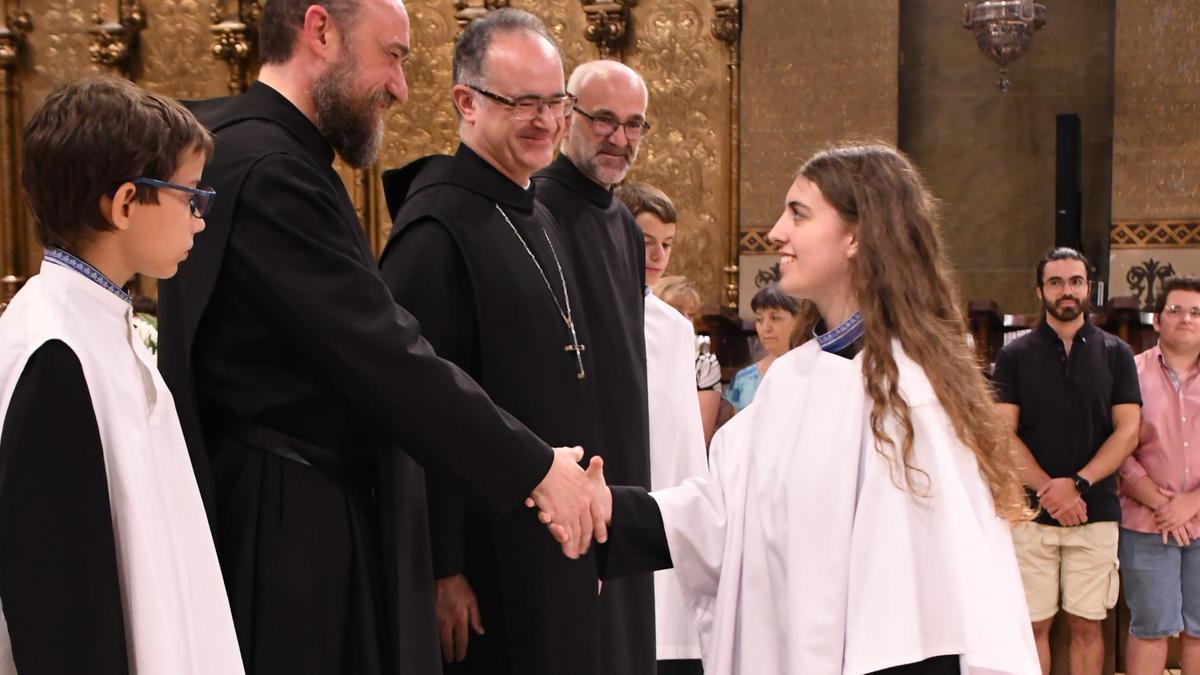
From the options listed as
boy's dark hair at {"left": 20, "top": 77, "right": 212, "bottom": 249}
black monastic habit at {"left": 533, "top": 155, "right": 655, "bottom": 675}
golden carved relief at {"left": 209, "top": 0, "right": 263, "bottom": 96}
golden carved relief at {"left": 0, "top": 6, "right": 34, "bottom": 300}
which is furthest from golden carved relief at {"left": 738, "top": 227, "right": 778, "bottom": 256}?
boy's dark hair at {"left": 20, "top": 77, "right": 212, "bottom": 249}

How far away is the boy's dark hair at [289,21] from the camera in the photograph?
8.49ft

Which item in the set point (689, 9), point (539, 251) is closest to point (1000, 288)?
point (689, 9)

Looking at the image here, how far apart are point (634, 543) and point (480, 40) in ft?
4.04

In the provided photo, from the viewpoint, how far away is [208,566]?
2.05m

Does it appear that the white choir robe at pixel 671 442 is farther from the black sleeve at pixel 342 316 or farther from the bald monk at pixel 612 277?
the black sleeve at pixel 342 316

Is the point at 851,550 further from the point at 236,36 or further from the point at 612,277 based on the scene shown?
the point at 236,36

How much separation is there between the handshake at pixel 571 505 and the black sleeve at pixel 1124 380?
3.47 m

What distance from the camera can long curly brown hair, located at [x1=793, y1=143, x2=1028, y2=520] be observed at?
2.28m

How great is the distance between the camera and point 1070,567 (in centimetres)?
546

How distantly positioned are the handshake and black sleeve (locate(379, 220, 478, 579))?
0.83 feet

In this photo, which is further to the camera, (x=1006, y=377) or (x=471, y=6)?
(x=471, y=6)

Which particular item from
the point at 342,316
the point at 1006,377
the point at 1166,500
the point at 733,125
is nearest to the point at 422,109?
the point at 733,125

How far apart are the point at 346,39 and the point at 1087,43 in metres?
8.33

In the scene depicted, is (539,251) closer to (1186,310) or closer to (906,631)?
(906,631)
